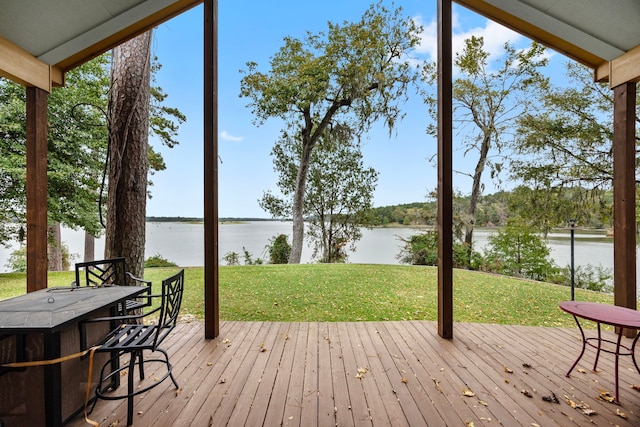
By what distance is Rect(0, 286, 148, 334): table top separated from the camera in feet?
5.09

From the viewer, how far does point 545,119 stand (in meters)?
6.11

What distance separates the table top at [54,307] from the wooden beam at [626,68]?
16.3 feet

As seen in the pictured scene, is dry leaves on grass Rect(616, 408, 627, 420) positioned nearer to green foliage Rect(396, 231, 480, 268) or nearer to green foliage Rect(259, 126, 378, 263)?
green foliage Rect(396, 231, 480, 268)

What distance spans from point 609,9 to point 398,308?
4170 millimetres

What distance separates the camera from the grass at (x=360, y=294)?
4.32m

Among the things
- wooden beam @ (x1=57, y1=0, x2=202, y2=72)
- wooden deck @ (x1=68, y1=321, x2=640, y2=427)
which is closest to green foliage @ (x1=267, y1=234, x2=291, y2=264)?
wooden deck @ (x1=68, y1=321, x2=640, y2=427)

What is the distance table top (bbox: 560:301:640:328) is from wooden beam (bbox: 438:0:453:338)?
39.8 inches

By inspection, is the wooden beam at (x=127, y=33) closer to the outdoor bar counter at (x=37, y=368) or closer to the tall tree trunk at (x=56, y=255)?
the outdoor bar counter at (x=37, y=368)

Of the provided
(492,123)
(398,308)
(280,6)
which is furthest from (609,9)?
(280,6)

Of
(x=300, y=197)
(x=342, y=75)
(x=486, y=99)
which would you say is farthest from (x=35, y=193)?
(x=486, y=99)

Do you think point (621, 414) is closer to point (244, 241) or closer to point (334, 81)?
point (244, 241)

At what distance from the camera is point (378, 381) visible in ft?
7.48

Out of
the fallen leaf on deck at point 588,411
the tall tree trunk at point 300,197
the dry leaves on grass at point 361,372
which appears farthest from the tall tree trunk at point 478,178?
the dry leaves on grass at point 361,372

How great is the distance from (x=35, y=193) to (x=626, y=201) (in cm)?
590
